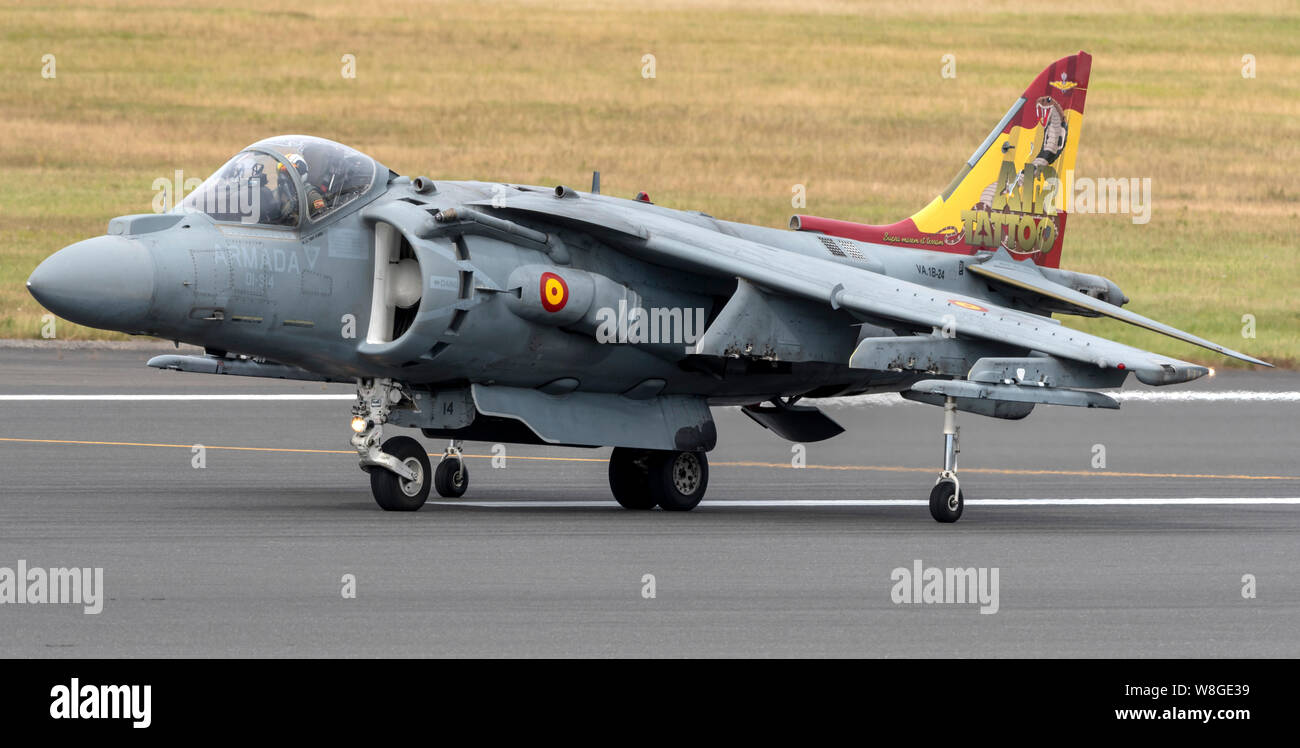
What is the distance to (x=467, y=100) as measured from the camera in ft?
195

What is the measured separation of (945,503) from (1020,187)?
4900mm

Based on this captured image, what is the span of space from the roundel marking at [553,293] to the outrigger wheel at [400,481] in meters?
1.63

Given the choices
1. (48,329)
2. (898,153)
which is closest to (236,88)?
(898,153)

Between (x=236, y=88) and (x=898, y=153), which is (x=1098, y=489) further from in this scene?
(x=236, y=88)

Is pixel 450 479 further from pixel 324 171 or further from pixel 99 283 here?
pixel 99 283

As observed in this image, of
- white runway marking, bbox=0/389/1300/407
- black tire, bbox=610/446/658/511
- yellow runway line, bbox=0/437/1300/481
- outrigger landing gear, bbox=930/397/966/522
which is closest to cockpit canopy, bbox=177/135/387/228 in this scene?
black tire, bbox=610/446/658/511

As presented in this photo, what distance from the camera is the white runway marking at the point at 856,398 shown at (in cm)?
2697

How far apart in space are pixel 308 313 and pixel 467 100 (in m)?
43.5

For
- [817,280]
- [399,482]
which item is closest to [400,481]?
[399,482]

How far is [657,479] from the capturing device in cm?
1886

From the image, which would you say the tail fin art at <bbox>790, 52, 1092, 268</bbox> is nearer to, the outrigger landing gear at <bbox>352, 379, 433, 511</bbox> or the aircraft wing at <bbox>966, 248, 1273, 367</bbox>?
the aircraft wing at <bbox>966, 248, 1273, 367</bbox>

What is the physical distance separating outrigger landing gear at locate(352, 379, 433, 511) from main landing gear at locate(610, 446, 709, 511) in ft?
7.27

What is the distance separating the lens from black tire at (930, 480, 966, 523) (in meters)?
17.6

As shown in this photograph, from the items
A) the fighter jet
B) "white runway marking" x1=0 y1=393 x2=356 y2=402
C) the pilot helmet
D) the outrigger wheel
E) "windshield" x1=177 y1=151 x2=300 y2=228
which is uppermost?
the pilot helmet
